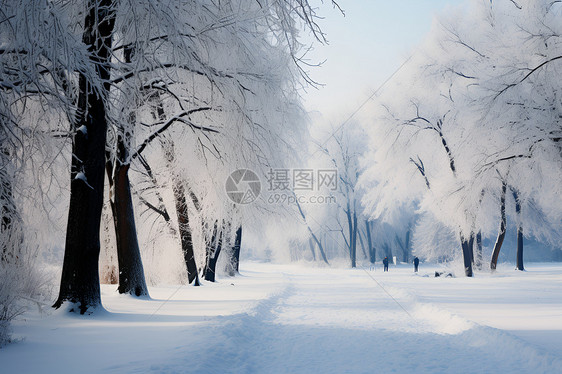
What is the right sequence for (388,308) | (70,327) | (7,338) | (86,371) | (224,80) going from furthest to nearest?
(388,308)
(224,80)
(70,327)
(7,338)
(86,371)

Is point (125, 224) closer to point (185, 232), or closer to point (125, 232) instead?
point (125, 232)

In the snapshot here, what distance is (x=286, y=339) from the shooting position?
7020 millimetres

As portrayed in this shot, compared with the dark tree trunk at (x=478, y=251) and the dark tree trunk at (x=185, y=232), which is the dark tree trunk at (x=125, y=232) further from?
the dark tree trunk at (x=478, y=251)

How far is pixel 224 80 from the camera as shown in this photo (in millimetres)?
10328

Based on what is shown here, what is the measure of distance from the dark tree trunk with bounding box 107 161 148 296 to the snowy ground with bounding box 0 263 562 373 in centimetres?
77

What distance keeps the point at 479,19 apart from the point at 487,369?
22.5 m

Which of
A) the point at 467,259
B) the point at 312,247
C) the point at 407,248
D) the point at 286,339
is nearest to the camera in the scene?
the point at 286,339

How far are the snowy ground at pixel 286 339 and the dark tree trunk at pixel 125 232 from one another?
0.77 meters

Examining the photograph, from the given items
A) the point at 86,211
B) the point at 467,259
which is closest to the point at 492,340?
the point at 86,211

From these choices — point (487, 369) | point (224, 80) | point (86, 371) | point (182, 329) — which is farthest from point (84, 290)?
point (487, 369)

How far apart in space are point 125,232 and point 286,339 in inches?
237

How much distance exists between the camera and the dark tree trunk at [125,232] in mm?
11383

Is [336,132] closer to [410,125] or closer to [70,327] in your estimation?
[410,125]

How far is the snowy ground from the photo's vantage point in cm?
526
